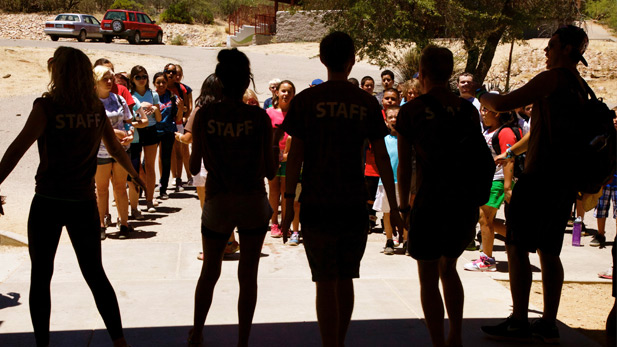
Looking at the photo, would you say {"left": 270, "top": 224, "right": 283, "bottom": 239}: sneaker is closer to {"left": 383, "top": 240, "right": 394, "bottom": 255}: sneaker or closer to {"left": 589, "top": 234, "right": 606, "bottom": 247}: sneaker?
{"left": 383, "top": 240, "right": 394, "bottom": 255}: sneaker

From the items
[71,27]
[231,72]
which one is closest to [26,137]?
[231,72]

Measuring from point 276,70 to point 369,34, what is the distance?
6.59m

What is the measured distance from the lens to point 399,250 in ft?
25.1

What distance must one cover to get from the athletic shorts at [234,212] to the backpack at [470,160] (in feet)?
3.82

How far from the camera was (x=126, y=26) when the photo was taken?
34.3 m

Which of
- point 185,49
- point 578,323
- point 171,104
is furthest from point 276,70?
point 578,323

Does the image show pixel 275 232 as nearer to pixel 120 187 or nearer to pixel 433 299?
pixel 120 187

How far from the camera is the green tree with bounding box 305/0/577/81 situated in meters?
17.2

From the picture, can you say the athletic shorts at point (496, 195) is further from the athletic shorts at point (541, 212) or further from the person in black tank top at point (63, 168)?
the person in black tank top at point (63, 168)

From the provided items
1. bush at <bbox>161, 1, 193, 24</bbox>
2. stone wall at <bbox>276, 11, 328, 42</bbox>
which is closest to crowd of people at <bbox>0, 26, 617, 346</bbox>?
stone wall at <bbox>276, 11, 328, 42</bbox>

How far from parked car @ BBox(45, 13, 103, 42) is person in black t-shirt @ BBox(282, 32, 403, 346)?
3293cm

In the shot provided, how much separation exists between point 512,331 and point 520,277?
0.41 m

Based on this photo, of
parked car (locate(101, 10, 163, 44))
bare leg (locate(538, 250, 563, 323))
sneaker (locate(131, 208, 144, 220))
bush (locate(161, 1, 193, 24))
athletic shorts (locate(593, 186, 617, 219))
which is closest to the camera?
bare leg (locate(538, 250, 563, 323))

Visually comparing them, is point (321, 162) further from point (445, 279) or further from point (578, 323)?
point (578, 323)
